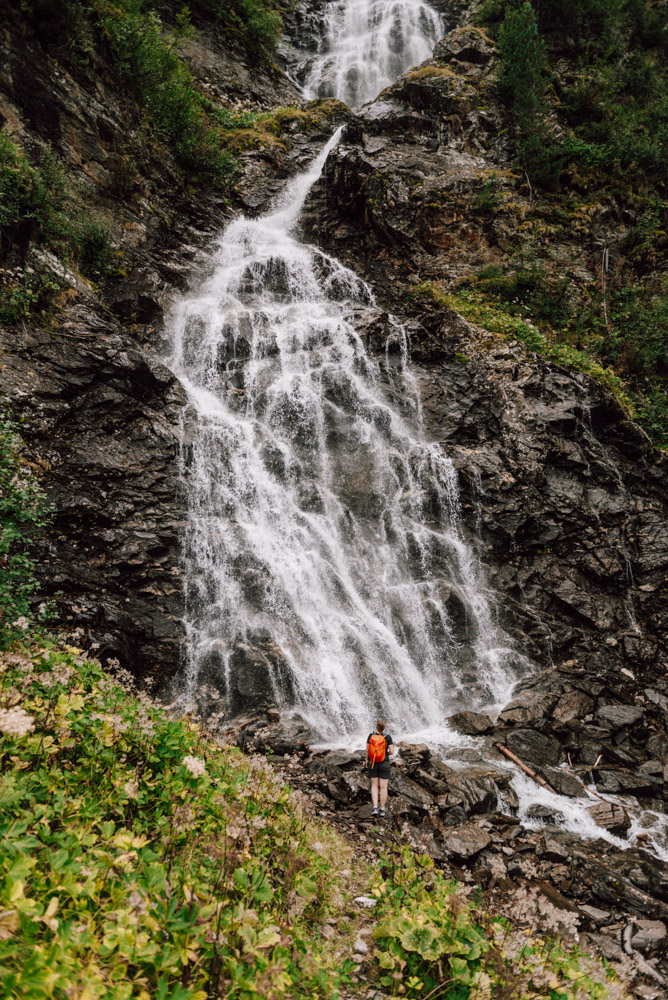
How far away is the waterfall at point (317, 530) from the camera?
33.8 feet

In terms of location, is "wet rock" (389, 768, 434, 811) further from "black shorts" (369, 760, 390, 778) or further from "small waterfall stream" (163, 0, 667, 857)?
"small waterfall stream" (163, 0, 667, 857)

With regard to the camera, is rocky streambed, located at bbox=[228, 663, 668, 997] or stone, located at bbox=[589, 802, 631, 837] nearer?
rocky streambed, located at bbox=[228, 663, 668, 997]

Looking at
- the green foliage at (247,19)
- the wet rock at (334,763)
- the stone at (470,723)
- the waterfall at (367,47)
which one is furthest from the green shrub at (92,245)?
the waterfall at (367,47)

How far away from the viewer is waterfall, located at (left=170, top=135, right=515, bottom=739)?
1030 centimetres

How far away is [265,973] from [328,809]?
507cm

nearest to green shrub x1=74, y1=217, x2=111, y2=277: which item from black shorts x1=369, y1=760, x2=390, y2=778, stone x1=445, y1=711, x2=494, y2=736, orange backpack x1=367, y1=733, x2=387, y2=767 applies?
orange backpack x1=367, y1=733, x2=387, y2=767

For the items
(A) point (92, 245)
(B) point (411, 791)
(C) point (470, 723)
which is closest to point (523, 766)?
(C) point (470, 723)

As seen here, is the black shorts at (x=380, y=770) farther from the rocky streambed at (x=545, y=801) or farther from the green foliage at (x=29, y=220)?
the green foliage at (x=29, y=220)

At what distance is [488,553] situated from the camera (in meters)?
13.5

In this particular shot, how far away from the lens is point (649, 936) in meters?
5.77

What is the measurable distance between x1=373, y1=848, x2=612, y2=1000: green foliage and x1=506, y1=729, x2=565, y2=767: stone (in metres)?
6.07

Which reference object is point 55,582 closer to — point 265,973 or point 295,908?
point 295,908

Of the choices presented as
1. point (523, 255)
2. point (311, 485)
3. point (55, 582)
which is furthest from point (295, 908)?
point (523, 255)

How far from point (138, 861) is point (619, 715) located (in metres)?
10.6
